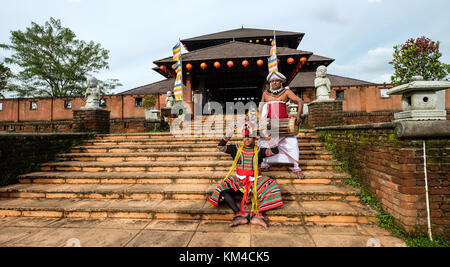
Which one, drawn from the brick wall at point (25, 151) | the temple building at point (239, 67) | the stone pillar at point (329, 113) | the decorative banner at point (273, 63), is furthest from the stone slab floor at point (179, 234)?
the temple building at point (239, 67)

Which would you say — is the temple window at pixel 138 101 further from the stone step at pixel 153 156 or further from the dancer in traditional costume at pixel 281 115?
the dancer in traditional costume at pixel 281 115

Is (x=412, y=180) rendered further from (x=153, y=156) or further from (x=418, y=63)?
(x=418, y=63)

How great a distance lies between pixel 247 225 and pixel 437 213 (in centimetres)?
218

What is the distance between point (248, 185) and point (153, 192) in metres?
1.65

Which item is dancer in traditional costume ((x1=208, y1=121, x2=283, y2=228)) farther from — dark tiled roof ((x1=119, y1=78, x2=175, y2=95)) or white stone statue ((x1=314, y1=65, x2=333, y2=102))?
dark tiled roof ((x1=119, y1=78, x2=175, y2=95))

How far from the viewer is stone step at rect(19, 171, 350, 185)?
11.8ft

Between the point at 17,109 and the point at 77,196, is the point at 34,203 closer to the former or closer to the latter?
the point at 77,196

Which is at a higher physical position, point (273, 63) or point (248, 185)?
point (273, 63)

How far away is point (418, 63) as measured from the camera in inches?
411

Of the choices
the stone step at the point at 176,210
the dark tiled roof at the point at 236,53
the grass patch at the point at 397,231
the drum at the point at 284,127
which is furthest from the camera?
the dark tiled roof at the point at 236,53

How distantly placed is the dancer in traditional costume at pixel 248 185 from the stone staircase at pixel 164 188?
0.55ft

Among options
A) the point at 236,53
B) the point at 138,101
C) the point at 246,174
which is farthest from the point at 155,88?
the point at 246,174

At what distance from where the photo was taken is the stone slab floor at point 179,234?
2221 millimetres

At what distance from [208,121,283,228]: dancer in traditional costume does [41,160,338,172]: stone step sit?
1256mm
